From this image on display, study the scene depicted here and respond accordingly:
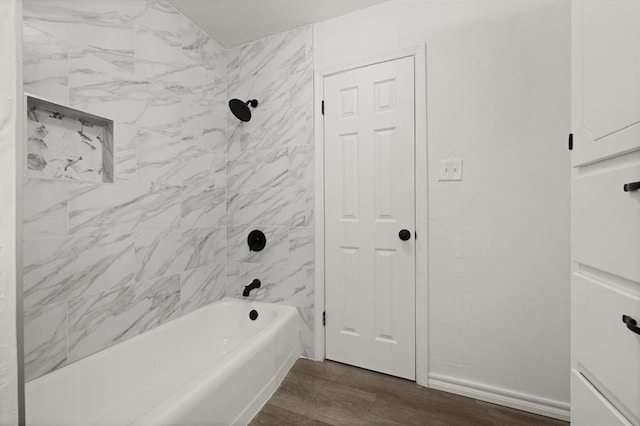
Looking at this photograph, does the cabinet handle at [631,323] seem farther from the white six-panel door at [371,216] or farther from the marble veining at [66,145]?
the marble veining at [66,145]

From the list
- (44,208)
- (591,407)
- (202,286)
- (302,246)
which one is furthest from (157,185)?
(591,407)

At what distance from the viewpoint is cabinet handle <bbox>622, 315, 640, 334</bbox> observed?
0.65 metres

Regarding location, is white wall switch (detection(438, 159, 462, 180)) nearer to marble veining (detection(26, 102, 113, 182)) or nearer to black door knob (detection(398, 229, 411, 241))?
black door knob (detection(398, 229, 411, 241))

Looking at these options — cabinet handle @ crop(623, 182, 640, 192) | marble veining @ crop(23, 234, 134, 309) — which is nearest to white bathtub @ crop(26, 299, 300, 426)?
marble veining @ crop(23, 234, 134, 309)

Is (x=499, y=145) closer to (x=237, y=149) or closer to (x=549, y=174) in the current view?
(x=549, y=174)

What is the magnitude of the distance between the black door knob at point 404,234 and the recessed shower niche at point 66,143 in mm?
1806

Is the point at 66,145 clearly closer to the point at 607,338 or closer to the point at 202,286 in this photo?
the point at 202,286

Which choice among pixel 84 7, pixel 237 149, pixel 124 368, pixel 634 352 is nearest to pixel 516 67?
pixel 634 352

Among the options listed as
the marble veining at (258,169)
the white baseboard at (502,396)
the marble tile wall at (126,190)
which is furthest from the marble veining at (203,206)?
the white baseboard at (502,396)

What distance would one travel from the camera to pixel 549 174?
1492mm

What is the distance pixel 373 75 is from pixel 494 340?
1.88 metres

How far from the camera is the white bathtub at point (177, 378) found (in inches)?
44.5

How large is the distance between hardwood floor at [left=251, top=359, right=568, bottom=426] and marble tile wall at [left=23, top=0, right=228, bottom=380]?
100 cm

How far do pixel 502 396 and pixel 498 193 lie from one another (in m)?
1.20
